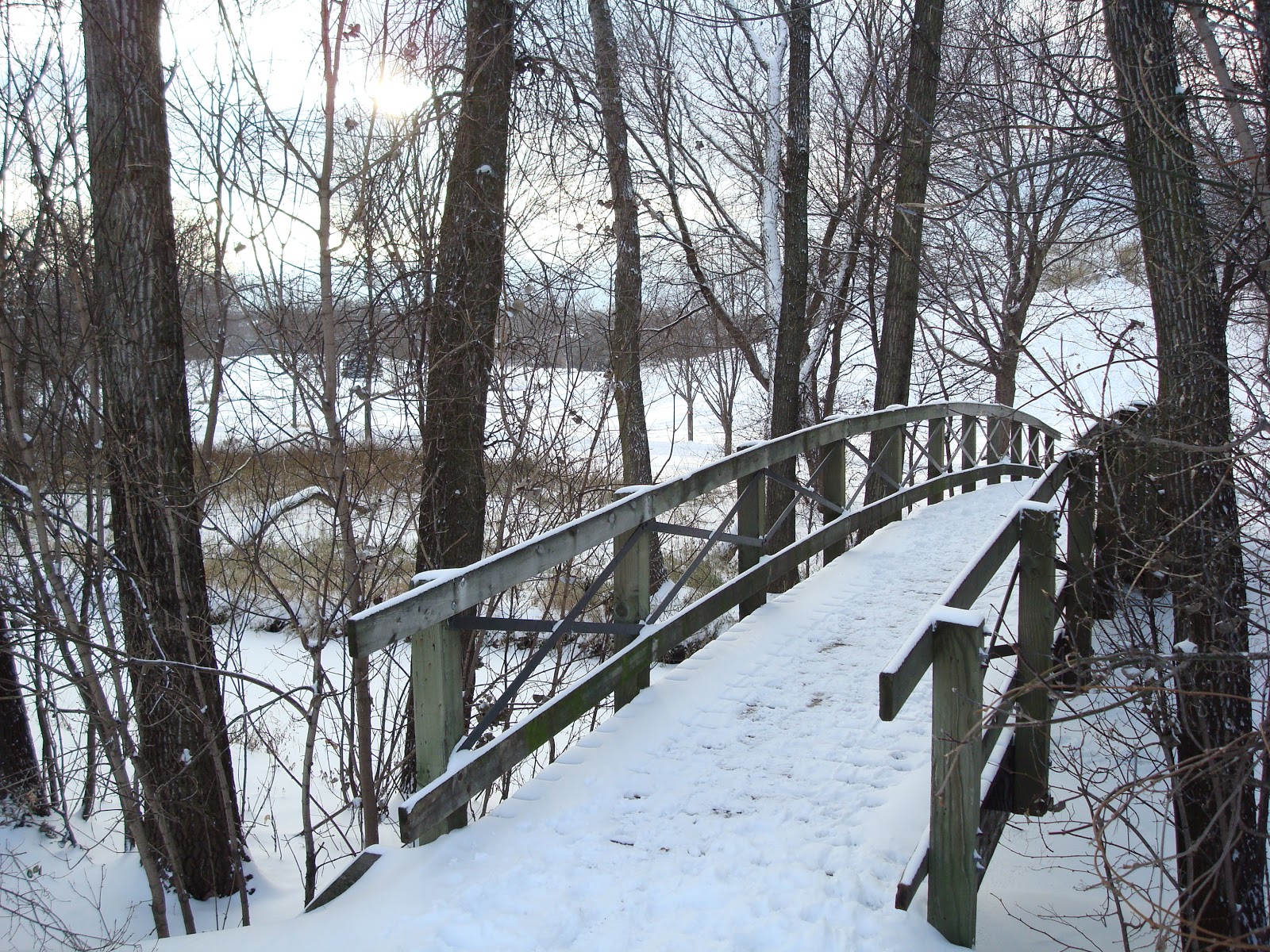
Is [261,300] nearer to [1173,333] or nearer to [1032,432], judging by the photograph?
[1173,333]

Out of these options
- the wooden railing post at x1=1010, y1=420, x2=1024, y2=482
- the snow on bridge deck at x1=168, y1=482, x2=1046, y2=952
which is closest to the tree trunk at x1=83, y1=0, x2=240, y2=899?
the snow on bridge deck at x1=168, y1=482, x2=1046, y2=952

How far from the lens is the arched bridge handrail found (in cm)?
350

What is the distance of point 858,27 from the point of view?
15.5 meters

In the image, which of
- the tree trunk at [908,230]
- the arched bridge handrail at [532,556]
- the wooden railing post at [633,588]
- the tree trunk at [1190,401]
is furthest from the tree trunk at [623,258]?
the tree trunk at [1190,401]

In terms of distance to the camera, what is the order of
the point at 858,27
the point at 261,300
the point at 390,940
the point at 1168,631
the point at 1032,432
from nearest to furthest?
1. the point at 390,940
2. the point at 261,300
3. the point at 1168,631
4. the point at 1032,432
5. the point at 858,27

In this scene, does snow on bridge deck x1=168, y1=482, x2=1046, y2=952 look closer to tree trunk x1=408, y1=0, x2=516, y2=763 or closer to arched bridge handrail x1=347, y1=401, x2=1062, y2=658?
arched bridge handrail x1=347, y1=401, x2=1062, y2=658

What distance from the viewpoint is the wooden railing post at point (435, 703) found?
3.78m

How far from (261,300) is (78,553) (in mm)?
2357

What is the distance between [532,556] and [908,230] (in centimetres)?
1052

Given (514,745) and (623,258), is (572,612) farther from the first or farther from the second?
(623,258)

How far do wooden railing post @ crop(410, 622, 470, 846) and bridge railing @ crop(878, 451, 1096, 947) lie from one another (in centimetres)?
173

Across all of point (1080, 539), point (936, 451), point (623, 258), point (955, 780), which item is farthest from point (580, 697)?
point (623, 258)

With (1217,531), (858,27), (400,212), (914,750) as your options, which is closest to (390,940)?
(914,750)

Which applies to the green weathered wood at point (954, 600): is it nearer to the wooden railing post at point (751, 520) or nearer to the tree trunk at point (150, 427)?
the wooden railing post at point (751, 520)
